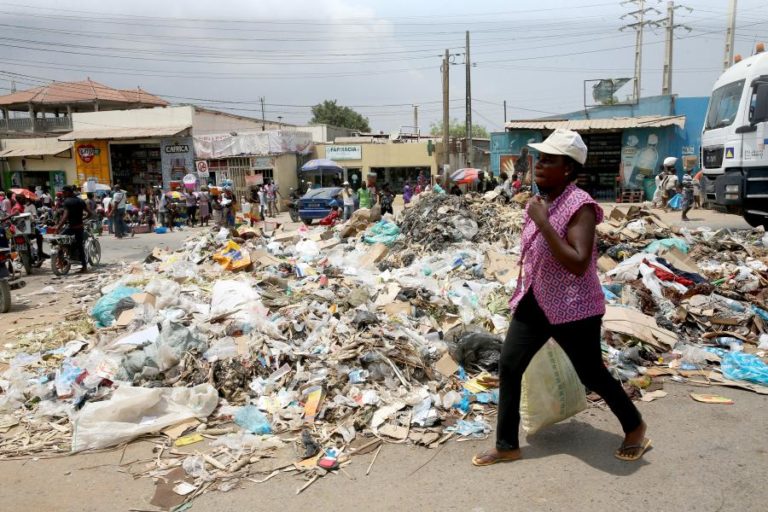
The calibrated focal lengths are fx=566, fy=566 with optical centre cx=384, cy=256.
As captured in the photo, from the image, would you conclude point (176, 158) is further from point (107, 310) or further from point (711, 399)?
point (711, 399)

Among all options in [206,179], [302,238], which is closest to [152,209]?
[206,179]

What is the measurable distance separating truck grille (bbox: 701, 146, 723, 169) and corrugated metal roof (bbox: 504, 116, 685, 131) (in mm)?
11862

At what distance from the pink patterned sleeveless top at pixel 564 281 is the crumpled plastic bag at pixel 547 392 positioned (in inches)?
21.2

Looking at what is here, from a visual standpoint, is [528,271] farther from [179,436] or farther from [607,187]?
[607,187]

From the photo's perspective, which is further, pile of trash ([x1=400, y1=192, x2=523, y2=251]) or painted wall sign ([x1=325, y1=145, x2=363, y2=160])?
painted wall sign ([x1=325, y1=145, x2=363, y2=160])

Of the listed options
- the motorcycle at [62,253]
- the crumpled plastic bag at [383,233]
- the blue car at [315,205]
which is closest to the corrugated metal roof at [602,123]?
the blue car at [315,205]

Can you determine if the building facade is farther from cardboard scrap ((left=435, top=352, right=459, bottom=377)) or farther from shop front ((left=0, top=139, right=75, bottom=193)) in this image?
shop front ((left=0, top=139, right=75, bottom=193))

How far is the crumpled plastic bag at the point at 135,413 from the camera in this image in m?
3.55

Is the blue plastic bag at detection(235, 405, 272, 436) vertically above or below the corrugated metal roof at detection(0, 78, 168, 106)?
below

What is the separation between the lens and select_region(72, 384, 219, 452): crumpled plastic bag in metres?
3.55

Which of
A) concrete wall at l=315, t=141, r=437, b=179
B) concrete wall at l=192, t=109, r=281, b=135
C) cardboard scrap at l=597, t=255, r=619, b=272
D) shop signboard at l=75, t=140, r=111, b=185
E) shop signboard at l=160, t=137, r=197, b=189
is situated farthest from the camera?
concrete wall at l=315, t=141, r=437, b=179

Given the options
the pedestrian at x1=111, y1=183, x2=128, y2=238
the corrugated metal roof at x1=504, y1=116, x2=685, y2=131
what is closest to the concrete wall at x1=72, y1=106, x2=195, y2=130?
the pedestrian at x1=111, y1=183, x2=128, y2=238

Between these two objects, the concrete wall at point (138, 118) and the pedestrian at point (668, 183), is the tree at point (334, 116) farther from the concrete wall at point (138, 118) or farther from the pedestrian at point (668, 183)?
the pedestrian at point (668, 183)

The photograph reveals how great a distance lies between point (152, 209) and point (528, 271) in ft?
65.1
